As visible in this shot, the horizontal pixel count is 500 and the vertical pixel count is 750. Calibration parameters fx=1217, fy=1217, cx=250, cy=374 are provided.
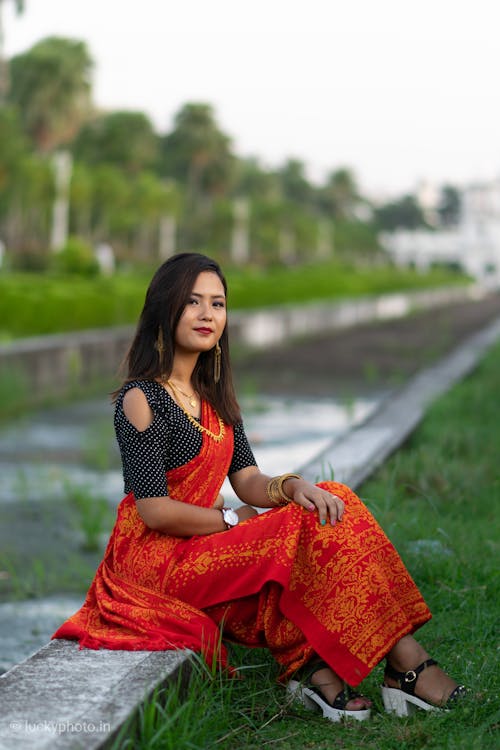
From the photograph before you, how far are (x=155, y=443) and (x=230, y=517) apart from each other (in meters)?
0.24

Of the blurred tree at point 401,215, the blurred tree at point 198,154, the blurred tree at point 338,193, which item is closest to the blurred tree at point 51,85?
the blurred tree at point 198,154

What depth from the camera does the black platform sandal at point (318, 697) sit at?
254 centimetres

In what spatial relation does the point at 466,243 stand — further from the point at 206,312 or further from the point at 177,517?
the point at 177,517

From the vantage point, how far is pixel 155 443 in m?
2.64

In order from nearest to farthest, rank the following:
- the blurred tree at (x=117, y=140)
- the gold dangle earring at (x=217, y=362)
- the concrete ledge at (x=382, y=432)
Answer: the gold dangle earring at (x=217, y=362) < the concrete ledge at (x=382, y=432) < the blurred tree at (x=117, y=140)

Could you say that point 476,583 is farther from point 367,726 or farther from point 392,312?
point 392,312

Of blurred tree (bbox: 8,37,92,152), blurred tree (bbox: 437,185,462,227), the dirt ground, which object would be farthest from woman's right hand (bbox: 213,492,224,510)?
blurred tree (bbox: 437,185,462,227)

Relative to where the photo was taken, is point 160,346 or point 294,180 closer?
point 160,346

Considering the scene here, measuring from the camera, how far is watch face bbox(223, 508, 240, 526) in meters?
2.68

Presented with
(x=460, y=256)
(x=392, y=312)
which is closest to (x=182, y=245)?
(x=392, y=312)

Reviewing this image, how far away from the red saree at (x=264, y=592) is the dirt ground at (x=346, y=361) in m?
7.43

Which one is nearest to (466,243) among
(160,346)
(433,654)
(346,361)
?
(346,361)

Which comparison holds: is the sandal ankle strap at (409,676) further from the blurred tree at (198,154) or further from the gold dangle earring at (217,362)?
the blurred tree at (198,154)

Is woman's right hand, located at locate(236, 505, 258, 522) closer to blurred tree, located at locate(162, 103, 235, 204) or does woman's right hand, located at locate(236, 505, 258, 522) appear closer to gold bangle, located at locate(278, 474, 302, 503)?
gold bangle, located at locate(278, 474, 302, 503)
